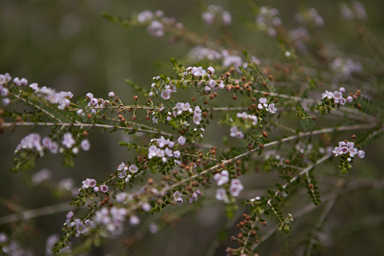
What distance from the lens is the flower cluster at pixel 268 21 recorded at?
3650 millimetres

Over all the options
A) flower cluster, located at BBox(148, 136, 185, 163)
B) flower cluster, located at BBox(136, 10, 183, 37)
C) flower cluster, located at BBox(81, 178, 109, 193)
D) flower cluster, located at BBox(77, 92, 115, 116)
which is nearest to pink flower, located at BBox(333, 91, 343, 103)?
flower cluster, located at BBox(148, 136, 185, 163)

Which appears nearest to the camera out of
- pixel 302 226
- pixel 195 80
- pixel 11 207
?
pixel 195 80

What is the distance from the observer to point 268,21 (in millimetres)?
3705

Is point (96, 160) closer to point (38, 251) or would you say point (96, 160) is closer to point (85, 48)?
point (38, 251)

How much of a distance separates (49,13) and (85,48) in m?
1.11

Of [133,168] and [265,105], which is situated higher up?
[133,168]

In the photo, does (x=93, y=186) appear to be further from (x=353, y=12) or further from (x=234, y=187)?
(x=353, y=12)

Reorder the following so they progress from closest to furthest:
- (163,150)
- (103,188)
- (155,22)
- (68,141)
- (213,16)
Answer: (68,141) → (163,150) → (103,188) → (155,22) → (213,16)

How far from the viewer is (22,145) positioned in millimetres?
1857

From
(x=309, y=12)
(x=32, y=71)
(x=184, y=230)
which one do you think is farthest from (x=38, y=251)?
(x=309, y=12)

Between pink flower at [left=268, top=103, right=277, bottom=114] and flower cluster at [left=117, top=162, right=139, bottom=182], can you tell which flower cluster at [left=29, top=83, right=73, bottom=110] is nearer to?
flower cluster at [left=117, top=162, right=139, bottom=182]

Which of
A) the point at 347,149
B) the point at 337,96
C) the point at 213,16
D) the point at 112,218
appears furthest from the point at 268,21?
the point at 112,218

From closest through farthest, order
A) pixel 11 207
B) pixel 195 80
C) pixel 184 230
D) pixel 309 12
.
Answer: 1. pixel 195 80
2. pixel 11 207
3. pixel 309 12
4. pixel 184 230

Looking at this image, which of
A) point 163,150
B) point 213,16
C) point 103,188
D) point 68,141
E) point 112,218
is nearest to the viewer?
point 112,218
